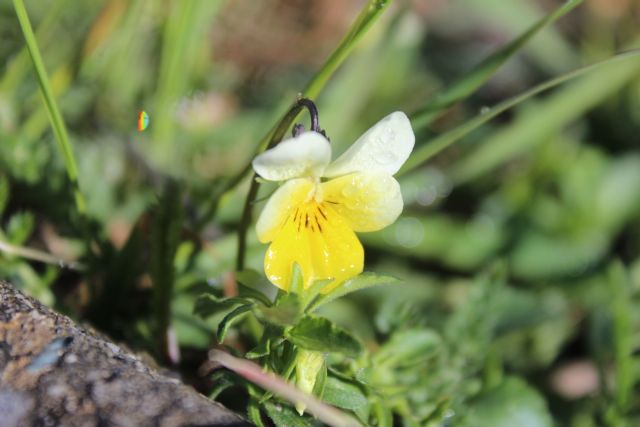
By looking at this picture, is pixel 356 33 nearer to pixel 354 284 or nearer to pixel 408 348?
pixel 354 284

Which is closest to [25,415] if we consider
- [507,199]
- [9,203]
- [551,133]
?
[9,203]

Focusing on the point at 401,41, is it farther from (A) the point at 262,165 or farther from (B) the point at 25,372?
(B) the point at 25,372

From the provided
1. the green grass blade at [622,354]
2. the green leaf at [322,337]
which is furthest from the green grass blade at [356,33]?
the green grass blade at [622,354]

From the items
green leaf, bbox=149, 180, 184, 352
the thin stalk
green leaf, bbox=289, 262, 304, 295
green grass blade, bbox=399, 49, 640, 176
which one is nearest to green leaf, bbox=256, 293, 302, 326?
green leaf, bbox=289, 262, 304, 295

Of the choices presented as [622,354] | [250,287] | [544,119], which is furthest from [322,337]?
[544,119]

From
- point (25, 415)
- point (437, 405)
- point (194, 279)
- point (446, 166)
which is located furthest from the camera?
point (446, 166)

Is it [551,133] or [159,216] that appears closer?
[159,216]

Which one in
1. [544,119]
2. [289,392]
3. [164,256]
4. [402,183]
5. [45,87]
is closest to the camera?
[289,392]
